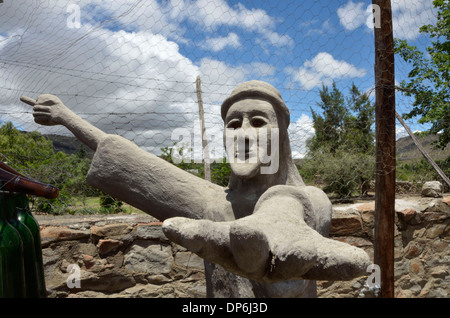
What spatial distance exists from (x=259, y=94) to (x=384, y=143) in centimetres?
113

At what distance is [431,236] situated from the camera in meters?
2.73

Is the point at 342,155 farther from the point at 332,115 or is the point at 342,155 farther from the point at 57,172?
the point at 57,172

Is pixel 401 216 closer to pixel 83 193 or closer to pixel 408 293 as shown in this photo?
pixel 408 293

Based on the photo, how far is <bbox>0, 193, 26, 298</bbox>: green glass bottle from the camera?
0.68 m

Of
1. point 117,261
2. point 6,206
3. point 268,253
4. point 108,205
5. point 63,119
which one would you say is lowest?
point 117,261

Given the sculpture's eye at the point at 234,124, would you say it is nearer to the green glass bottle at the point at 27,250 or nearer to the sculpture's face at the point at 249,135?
the sculpture's face at the point at 249,135

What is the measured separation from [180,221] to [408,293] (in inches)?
107

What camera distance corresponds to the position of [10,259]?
2.24ft

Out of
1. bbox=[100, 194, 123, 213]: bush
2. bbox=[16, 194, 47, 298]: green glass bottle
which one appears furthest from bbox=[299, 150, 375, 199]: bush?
bbox=[16, 194, 47, 298]: green glass bottle

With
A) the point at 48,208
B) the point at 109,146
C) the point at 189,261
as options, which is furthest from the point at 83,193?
the point at 109,146

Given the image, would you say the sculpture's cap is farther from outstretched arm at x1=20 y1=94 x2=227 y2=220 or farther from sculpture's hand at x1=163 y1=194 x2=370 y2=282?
sculpture's hand at x1=163 y1=194 x2=370 y2=282

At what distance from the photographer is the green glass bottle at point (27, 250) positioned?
0.73 metres

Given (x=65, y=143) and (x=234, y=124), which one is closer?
(x=234, y=124)

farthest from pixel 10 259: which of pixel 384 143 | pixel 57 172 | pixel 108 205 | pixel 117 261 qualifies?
pixel 108 205
